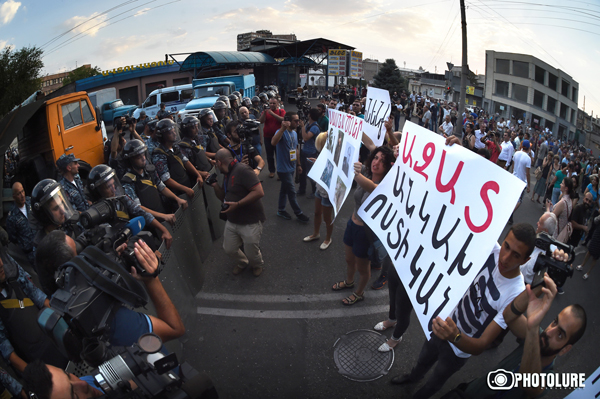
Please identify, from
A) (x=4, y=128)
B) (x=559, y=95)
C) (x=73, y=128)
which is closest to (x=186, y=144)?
(x=4, y=128)

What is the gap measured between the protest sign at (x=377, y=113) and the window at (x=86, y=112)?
6.93 meters

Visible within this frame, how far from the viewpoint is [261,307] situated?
173 inches

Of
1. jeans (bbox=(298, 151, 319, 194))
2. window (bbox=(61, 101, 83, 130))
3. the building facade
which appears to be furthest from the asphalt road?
the building facade

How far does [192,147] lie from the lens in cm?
587

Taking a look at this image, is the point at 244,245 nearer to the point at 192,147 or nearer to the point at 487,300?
the point at 192,147

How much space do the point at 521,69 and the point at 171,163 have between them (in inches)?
2126

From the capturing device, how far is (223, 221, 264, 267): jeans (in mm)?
4691

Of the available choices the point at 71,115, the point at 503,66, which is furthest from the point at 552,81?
the point at 71,115

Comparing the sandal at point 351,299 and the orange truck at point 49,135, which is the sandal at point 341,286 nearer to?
the sandal at point 351,299

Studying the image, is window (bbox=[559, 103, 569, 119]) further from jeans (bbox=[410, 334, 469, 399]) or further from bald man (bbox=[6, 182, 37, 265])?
bald man (bbox=[6, 182, 37, 265])

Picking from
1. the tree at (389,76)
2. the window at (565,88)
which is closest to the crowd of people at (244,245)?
the tree at (389,76)

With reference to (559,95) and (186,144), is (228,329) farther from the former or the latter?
(559,95)

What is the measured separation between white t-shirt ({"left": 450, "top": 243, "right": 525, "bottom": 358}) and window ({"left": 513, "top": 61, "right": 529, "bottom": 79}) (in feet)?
177

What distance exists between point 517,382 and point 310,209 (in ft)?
18.0
